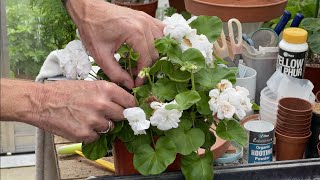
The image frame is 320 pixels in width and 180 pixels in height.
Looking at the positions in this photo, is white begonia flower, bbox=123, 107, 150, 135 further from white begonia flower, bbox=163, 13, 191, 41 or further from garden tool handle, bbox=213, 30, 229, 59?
garden tool handle, bbox=213, 30, 229, 59

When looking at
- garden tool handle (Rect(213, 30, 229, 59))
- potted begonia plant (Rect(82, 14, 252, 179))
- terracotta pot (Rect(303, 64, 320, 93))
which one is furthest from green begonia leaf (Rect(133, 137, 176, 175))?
terracotta pot (Rect(303, 64, 320, 93))

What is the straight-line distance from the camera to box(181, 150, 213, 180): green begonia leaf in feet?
3.67

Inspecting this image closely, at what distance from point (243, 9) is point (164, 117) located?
777 millimetres

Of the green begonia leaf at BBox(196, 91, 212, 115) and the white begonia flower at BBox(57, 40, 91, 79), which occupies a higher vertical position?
the white begonia flower at BBox(57, 40, 91, 79)

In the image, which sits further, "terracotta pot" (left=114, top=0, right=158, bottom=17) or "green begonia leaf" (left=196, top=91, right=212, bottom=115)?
"terracotta pot" (left=114, top=0, right=158, bottom=17)

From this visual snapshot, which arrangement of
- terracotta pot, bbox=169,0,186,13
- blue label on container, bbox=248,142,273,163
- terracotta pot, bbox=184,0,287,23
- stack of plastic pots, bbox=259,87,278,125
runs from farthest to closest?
terracotta pot, bbox=169,0,186,13
terracotta pot, bbox=184,0,287,23
stack of plastic pots, bbox=259,87,278,125
blue label on container, bbox=248,142,273,163

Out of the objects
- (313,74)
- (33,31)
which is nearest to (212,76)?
(313,74)

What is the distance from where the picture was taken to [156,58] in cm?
123

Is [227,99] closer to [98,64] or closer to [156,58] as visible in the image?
[156,58]

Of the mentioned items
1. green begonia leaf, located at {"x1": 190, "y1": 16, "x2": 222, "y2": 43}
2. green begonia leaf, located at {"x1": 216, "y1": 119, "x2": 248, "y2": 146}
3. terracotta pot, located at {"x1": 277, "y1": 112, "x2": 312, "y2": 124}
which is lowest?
terracotta pot, located at {"x1": 277, "y1": 112, "x2": 312, "y2": 124}

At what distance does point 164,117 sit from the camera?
43.3 inches

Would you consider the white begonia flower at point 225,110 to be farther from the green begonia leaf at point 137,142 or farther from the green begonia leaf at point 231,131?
the green begonia leaf at point 137,142

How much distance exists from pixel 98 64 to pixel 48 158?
1.61 ft

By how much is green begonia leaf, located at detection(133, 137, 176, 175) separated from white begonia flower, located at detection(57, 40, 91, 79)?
0.21 meters
